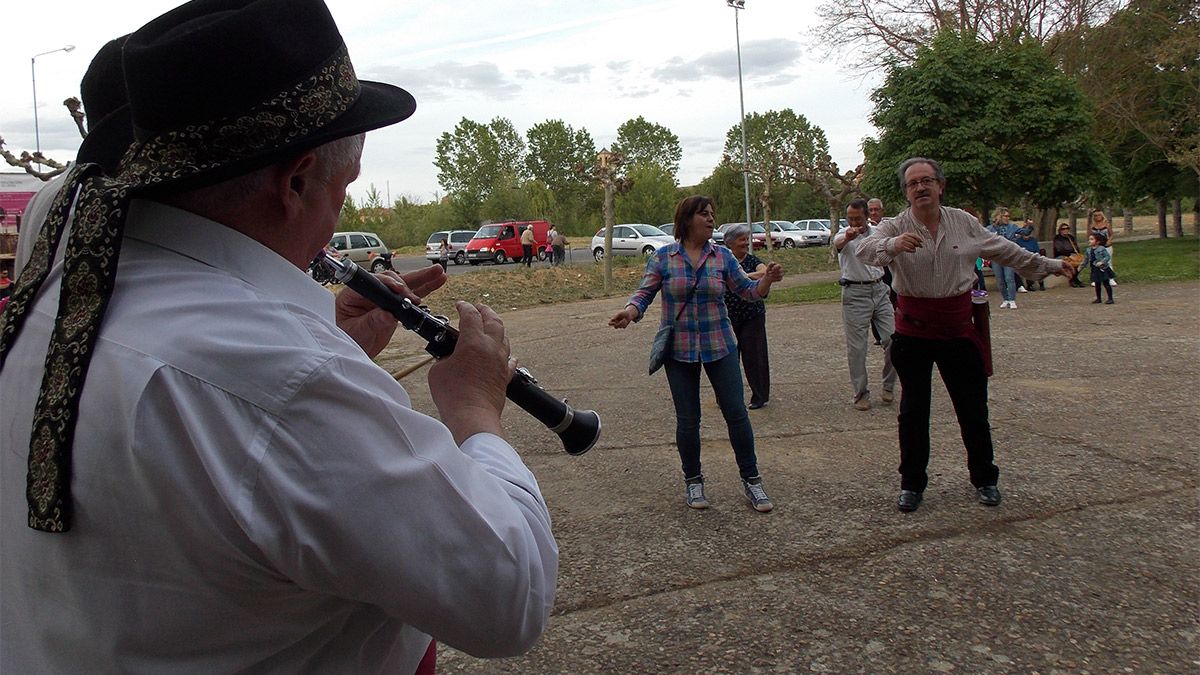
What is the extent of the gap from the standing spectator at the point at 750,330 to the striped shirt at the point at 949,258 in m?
2.27

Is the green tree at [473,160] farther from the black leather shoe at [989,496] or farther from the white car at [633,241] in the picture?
the black leather shoe at [989,496]

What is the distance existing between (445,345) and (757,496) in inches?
134

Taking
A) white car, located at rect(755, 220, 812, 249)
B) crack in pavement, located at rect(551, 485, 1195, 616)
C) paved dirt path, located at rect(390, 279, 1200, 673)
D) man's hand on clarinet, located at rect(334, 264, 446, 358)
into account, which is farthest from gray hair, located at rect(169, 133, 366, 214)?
white car, located at rect(755, 220, 812, 249)

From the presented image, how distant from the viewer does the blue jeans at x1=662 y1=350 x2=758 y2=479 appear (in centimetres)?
483

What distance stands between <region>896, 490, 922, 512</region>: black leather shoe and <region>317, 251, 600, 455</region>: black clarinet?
10.5 ft

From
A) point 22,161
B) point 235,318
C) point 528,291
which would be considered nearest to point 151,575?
point 235,318

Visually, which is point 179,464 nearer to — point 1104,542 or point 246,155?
point 246,155

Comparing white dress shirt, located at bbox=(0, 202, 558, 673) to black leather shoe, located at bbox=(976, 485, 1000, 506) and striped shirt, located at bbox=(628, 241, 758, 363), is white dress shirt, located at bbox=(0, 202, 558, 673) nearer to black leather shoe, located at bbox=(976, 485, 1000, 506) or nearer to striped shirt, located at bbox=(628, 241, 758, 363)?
striped shirt, located at bbox=(628, 241, 758, 363)

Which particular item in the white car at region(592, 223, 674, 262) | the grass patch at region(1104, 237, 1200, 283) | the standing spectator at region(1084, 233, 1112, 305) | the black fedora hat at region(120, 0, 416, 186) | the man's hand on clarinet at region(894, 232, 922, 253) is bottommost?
the grass patch at region(1104, 237, 1200, 283)

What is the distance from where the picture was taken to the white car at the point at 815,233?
41719mm

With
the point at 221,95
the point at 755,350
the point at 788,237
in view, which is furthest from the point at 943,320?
the point at 788,237

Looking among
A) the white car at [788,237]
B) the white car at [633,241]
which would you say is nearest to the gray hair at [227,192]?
the white car at [633,241]

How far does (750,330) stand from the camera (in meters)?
7.19

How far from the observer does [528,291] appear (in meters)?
19.6
